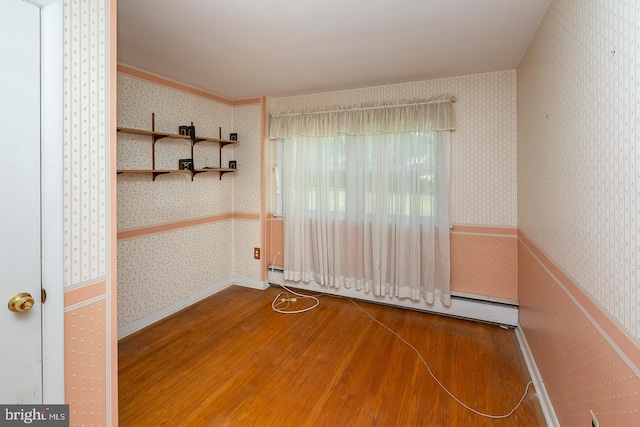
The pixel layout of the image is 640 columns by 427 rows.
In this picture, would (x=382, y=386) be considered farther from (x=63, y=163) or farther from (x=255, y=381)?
(x=63, y=163)

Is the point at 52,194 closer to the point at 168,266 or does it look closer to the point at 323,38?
the point at 323,38

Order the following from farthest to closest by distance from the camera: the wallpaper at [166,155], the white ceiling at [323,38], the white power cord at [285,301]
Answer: the white power cord at [285,301]
the wallpaper at [166,155]
the white ceiling at [323,38]

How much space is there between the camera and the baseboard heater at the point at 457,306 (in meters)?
2.92

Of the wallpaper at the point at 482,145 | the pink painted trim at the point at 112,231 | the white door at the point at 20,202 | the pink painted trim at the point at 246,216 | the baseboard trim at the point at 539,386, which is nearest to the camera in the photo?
the white door at the point at 20,202

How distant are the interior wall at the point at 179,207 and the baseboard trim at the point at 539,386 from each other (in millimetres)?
2950

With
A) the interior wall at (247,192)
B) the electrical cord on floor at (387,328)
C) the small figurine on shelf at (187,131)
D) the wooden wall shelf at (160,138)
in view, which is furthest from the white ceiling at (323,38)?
the electrical cord on floor at (387,328)

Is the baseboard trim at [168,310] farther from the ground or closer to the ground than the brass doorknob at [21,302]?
closer to the ground

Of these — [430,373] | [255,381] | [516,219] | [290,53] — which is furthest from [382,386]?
[290,53]

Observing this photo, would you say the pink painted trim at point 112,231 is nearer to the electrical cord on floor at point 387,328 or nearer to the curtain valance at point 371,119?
the electrical cord on floor at point 387,328

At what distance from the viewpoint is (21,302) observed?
111 centimetres

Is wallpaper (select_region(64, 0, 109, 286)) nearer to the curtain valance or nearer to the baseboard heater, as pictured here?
the curtain valance

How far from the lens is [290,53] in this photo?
2.48 m

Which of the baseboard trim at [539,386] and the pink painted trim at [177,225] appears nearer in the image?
the baseboard trim at [539,386]

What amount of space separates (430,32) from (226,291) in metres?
3.51
